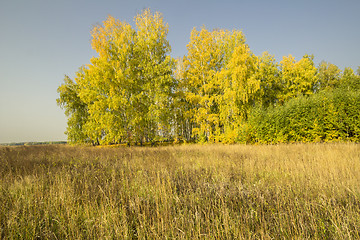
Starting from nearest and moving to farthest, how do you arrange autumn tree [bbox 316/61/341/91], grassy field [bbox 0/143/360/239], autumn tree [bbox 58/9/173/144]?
grassy field [bbox 0/143/360/239]
autumn tree [bbox 58/9/173/144]
autumn tree [bbox 316/61/341/91]

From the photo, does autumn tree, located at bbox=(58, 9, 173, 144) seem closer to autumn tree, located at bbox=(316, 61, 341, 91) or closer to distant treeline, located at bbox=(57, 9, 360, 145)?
distant treeline, located at bbox=(57, 9, 360, 145)

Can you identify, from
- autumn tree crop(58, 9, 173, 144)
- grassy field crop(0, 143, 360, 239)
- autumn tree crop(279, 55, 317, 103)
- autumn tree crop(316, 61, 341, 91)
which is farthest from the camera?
autumn tree crop(316, 61, 341, 91)

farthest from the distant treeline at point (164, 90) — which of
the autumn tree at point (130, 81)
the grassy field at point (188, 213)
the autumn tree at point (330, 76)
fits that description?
the autumn tree at point (330, 76)

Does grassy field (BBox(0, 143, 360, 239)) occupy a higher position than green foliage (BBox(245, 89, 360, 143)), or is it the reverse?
green foliage (BBox(245, 89, 360, 143))

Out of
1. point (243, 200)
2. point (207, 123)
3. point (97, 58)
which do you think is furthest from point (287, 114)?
point (97, 58)

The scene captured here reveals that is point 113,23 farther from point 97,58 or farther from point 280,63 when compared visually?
point 280,63

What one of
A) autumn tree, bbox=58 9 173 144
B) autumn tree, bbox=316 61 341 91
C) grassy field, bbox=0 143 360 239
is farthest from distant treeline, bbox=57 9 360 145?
autumn tree, bbox=316 61 341 91

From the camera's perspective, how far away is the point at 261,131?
13.7 metres

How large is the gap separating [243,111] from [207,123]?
411 centimetres

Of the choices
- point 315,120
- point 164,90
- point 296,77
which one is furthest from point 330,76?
point 164,90

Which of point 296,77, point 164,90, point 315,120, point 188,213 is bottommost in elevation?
point 188,213

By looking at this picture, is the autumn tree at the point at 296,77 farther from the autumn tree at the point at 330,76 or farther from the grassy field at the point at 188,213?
the grassy field at the point at 188,213

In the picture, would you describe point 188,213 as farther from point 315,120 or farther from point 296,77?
point 296,77

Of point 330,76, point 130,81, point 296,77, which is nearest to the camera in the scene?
point 130,81
